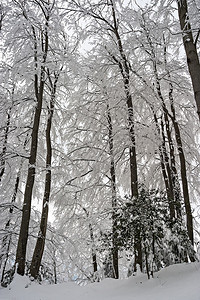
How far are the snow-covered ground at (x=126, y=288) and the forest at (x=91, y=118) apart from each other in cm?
69

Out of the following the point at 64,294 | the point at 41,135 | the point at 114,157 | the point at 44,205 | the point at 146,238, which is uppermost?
the point at 41,135

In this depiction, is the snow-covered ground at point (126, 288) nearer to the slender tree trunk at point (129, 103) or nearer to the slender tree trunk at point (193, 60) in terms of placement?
the slender tree trunk at point (129, 103)

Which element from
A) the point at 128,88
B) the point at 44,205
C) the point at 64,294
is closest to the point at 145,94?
the point at 128,88

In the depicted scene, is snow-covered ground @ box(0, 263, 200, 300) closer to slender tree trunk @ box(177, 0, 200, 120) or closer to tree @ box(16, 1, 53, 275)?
tree @ box(16, 1, 53, 275)

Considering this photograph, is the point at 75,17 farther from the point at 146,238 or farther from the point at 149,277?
the point at 149,277

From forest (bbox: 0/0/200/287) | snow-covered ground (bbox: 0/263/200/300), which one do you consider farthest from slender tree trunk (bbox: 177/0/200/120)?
snow-covered ground (bbox: 0/263/200/300)

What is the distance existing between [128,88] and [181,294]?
5659 millimetres

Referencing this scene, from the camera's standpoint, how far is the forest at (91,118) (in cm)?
633

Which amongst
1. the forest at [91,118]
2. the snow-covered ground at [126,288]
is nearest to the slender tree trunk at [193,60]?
the forest at [91,118]

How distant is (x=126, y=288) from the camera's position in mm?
4453

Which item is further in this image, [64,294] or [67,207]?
[67,207]

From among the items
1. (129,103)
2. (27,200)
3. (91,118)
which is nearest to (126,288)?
(27,200)

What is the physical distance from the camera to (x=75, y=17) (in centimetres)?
761

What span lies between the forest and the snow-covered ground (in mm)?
690
